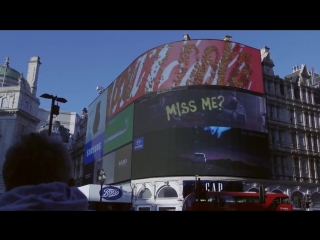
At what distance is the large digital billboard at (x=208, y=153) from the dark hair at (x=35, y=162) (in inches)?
770

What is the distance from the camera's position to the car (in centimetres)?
2139

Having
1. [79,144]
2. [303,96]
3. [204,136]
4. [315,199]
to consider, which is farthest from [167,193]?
[79,144]

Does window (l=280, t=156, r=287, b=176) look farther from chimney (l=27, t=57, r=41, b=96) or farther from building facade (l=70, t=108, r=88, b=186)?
building facade (l=70, t=108, r=88, b=186)

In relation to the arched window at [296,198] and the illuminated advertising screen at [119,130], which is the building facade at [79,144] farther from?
the arched window at [296,198]

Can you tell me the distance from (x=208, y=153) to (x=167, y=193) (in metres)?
4.13

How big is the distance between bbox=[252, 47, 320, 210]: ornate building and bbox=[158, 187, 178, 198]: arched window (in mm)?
7436

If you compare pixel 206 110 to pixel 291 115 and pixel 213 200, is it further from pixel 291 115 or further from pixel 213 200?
pixel 291 115

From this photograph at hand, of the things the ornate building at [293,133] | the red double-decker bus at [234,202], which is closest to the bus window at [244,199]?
the red double-decker bus at [234,202]

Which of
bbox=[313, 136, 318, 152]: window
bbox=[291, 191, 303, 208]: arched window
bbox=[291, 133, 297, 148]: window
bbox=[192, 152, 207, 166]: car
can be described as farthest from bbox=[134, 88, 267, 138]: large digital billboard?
bbox=[313, 136, 318, 152]: window

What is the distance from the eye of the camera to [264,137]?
2308 cm

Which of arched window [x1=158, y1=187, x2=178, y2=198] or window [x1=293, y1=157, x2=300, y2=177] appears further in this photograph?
window [x1=293, y1=157, x2=300, y2=177]

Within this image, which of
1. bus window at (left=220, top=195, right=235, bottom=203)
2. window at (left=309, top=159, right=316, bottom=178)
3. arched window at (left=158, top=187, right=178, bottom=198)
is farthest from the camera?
window at (left=309, top=159, right=316, bottom=178)

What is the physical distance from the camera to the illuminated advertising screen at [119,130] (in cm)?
2609
